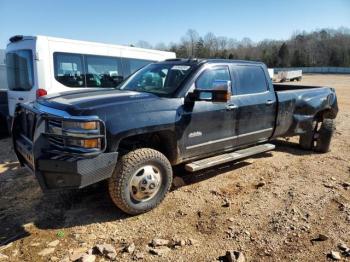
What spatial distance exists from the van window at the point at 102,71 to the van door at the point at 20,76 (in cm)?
143

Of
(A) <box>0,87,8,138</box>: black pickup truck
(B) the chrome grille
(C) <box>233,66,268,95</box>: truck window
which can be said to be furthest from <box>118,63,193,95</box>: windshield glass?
(A) <box>0,87,8,138</box>: black pickup truck

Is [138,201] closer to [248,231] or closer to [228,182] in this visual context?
[248,231]

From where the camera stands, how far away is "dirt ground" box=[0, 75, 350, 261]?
10.4ft

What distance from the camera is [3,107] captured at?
316 inches

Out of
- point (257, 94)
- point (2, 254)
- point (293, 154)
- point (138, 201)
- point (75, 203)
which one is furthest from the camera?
point (293, 154)

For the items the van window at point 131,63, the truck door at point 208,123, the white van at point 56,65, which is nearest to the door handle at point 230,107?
the truck door at point 208,123

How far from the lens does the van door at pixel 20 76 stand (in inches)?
265

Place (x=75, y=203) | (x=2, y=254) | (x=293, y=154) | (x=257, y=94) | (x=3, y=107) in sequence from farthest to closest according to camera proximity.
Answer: (x=3, y=107)
(x=293, y=154)
(x=257, y=94)
(x=75, y=203)
(x=2, y=254)

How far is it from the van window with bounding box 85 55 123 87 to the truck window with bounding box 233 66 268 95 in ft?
13.8

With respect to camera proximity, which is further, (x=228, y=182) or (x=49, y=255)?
(x=228, y=182)

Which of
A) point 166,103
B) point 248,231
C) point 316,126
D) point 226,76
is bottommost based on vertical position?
point 248,231

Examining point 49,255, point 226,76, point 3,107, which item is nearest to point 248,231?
point 49,255

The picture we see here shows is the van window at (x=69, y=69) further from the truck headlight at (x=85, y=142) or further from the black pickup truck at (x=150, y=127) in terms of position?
the truck headlight at (x=85, y=142)

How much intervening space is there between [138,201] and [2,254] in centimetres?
147
